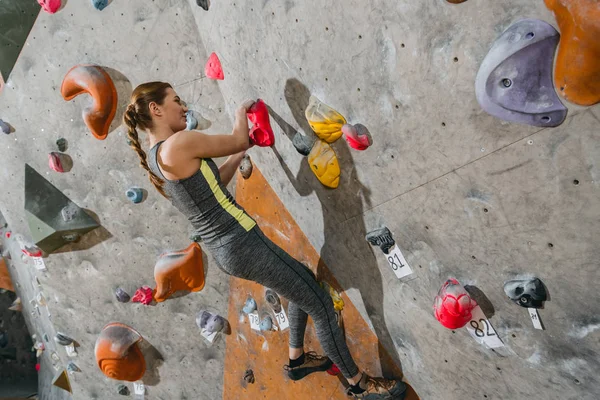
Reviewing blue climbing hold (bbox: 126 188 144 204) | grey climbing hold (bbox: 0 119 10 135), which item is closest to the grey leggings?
blue climbing hold (bbox: 126 188 144 204)

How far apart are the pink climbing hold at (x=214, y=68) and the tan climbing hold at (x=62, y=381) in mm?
2584

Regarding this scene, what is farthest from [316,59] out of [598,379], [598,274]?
[598,379]

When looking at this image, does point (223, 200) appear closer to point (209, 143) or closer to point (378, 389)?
point (209, 143)

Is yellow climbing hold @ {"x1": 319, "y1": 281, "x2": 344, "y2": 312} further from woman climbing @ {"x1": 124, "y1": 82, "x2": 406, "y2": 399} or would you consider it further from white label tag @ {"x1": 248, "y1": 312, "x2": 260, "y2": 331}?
white label tag @ {"x1": 248, "y1": 312, "x2": 260, "y2": 331}

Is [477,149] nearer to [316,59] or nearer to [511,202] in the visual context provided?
[511,202]

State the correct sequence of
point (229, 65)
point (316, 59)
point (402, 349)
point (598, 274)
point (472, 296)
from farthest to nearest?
1. point (229, 65)
2. point (402, 349)
3. point (316, 59)
4. point (472, 296)
5. point (598, 274)

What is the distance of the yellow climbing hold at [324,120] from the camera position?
211 cm

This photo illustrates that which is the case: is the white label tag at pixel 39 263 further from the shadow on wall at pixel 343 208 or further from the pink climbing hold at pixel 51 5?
the shadow on wall at pixel 343 208

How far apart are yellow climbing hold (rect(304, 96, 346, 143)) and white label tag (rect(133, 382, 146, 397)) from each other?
7.92 ft

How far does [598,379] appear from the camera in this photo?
1682mm

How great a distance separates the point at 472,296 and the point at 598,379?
0.45 metres

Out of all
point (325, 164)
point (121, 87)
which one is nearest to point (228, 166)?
point (325, 164)

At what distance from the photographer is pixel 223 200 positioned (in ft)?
7.09

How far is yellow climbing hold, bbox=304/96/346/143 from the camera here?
211 cm
